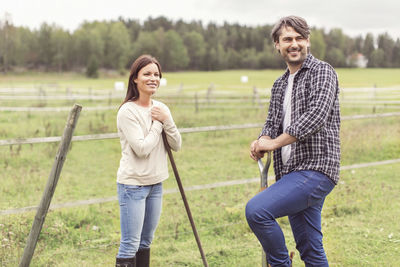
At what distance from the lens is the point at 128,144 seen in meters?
2.58

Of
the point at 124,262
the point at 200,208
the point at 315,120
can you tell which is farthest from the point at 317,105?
the point at 200,208

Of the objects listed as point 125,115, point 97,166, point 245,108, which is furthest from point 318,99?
point 245,108

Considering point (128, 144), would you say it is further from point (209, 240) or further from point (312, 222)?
point (209, 240)

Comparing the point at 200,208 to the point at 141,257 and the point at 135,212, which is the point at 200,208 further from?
the point at 135,212

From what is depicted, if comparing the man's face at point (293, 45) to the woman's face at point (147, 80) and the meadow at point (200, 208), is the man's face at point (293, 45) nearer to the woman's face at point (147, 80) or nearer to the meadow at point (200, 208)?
the woman's face at point (147, 80)

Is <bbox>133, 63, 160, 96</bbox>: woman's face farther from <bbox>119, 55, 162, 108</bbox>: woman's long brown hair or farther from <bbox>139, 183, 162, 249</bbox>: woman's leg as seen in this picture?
<bbox>139, 183, 162, 249</bbox>: woman's leg

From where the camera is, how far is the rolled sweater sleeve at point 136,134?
8.15 ft

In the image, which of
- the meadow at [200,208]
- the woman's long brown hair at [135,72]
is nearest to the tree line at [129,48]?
the meadow at [200,208]

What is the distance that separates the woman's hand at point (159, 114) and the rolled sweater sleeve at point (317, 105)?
74 cm

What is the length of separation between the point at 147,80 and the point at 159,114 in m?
0.22

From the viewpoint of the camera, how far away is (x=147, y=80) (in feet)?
8.50

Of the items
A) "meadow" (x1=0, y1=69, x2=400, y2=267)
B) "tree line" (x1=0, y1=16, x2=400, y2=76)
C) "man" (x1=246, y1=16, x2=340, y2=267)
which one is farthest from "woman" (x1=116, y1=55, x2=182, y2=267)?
"tree line" (x1=0, y1=16, x2=400, y2=76)

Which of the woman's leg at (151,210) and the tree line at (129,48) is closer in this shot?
the woman's leg at (151,210)

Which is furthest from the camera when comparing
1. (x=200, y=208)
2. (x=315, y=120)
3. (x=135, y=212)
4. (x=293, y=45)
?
(x=200, y=208)
